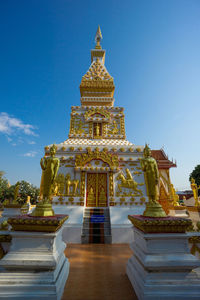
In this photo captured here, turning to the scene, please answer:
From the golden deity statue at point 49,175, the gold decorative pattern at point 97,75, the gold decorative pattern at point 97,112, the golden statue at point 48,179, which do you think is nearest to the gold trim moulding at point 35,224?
the golden statue at point 48,179

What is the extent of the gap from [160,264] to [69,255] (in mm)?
3650

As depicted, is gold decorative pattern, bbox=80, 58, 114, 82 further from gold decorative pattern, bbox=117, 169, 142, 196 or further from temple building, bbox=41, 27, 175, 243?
gold decorative pattern, bbox=117, 169, 142, 196

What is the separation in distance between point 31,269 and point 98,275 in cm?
185

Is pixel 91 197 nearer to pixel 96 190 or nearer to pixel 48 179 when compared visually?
pixel 96 190

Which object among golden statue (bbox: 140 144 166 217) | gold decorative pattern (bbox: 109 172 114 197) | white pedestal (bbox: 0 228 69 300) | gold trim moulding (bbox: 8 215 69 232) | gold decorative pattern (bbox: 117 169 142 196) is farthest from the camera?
gold decorative pattern (bbox: 117 169 142 196)

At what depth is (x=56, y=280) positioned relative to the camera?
2.76 metres

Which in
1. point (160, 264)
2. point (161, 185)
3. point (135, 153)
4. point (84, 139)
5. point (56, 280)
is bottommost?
point (56, 280)

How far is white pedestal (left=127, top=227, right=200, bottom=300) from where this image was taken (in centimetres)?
263

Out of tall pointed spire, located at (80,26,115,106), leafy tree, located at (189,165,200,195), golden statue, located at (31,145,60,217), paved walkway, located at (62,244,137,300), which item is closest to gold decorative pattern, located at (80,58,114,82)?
tall pointed spire, located at (80,26,115,106)

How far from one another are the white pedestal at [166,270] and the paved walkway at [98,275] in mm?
479

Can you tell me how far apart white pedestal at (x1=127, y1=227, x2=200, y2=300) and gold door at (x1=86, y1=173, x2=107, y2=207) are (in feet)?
20.2

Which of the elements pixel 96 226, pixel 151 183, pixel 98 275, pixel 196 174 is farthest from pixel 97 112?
pixel 196 174

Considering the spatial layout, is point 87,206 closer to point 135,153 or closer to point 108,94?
point 135,153

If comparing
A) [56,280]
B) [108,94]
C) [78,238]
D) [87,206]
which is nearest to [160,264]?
[56,280]
